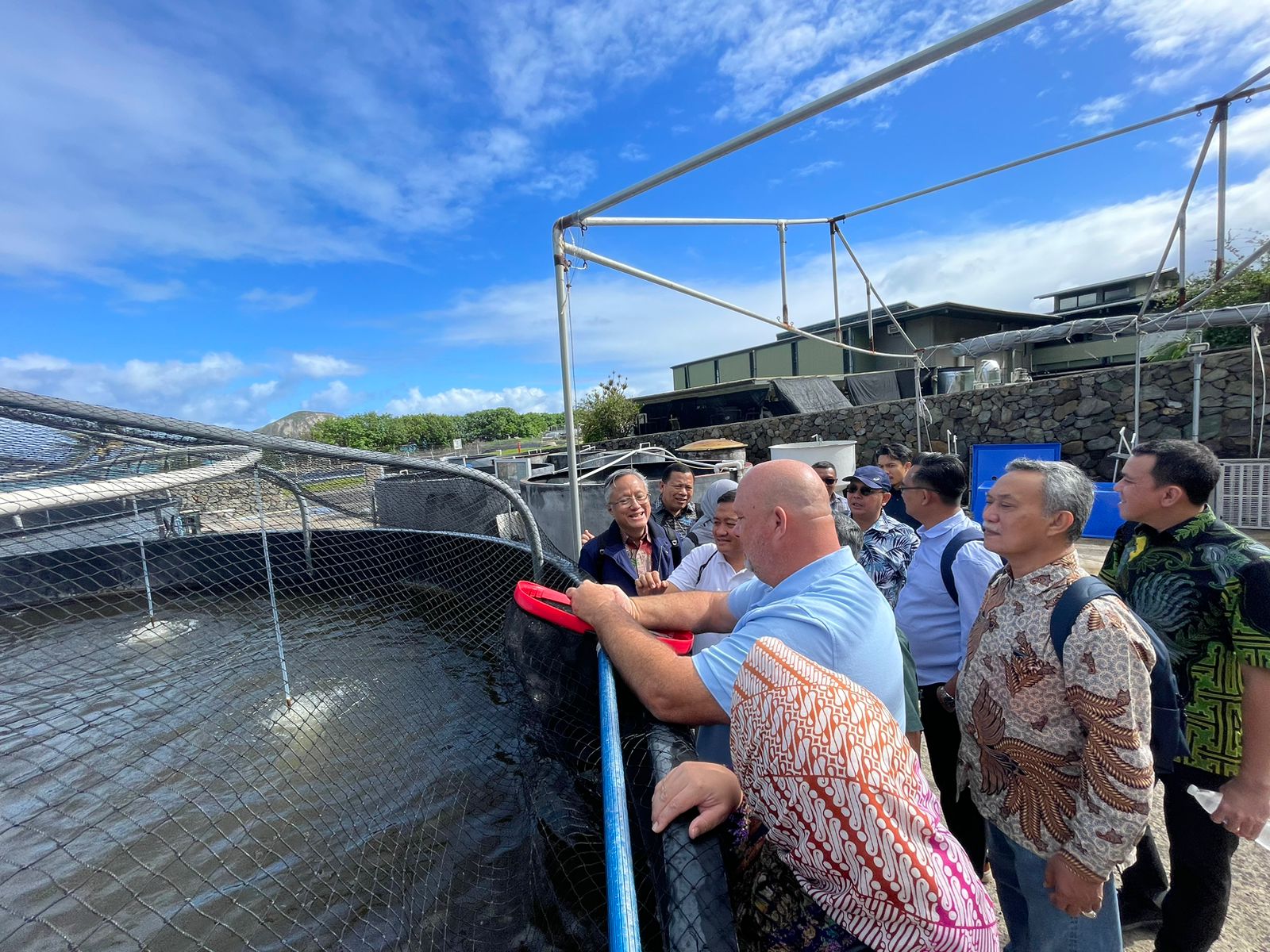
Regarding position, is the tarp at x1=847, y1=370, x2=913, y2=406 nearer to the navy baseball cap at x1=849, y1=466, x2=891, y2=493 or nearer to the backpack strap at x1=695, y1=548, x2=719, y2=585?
the navy baseball cap at x1=849, y1=466, x2=891, y2=493

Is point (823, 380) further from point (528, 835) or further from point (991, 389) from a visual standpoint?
point (528, 835)

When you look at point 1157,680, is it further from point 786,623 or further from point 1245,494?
point 1245,494

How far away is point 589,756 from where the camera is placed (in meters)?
1.89

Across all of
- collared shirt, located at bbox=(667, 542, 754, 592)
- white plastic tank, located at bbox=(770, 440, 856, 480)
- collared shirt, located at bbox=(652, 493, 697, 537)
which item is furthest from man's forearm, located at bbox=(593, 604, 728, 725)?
white plastic tank, located at bbox=(770, 440, 856, 480)

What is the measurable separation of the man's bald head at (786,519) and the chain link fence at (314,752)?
517 mm

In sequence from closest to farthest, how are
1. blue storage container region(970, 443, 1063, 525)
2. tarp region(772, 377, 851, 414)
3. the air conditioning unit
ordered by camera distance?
the air conditioning unit
blue storage container region(970, 443, 1063, 525)
tarp region(772, 377, 851, 414)

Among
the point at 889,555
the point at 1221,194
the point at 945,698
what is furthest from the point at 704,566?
the point at 1221,194

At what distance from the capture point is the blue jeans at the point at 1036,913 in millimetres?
1508

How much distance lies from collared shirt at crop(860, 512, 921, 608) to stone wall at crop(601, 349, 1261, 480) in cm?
815

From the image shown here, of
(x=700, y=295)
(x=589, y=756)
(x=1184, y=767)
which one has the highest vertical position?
(x=700, y=295)

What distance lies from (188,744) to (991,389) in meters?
14.9

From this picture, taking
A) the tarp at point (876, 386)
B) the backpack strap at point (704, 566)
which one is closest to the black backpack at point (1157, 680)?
the backpack strap at point (704, 566)

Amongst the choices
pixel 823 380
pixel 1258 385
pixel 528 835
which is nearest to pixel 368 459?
pixel 528 835

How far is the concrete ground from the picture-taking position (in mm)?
2006
